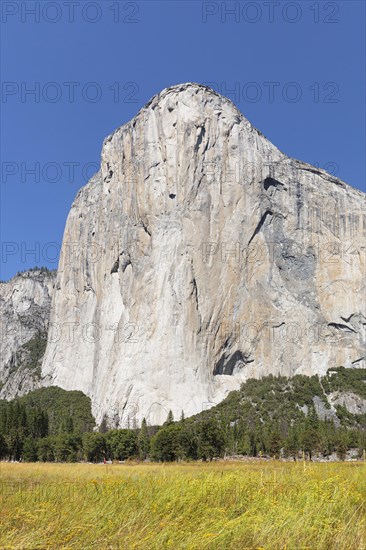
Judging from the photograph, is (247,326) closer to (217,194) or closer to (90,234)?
(217,194)

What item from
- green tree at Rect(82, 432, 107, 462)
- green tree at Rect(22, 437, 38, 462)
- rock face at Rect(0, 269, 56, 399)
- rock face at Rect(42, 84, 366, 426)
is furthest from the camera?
rock face at Rect(0, 269, 56, 399)

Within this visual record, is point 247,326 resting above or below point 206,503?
above

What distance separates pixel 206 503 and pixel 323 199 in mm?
117380

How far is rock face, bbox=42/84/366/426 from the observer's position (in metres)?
98.3

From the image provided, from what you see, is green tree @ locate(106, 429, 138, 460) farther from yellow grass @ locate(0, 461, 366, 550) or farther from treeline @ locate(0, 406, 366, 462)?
yellow grass @ locate(0, 461, 366, 550)

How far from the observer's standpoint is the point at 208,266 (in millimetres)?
103562

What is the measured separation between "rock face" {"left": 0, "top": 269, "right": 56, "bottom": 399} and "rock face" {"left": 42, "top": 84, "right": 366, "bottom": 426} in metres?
48.5

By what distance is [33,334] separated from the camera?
18262 cm

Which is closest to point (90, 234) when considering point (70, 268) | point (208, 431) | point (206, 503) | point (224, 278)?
point (70, 268)

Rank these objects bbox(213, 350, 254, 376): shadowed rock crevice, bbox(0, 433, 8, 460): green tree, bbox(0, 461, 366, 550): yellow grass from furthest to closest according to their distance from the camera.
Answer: bbox(213, 350, 254, 376): shadowed rock crevice → bbox(0, 433, 8, 460): green tree → bbox(0, 461, 366, 550): yellow grass

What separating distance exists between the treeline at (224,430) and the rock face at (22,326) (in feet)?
161

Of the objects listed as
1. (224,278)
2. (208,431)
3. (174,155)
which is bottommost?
(208,431)

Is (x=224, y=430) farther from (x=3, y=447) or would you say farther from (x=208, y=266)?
(x=208, y=266)

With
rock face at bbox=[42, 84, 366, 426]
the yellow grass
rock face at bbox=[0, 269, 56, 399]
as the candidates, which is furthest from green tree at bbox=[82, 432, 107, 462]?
rock face at bbox=[0, 269, 56, 399]
